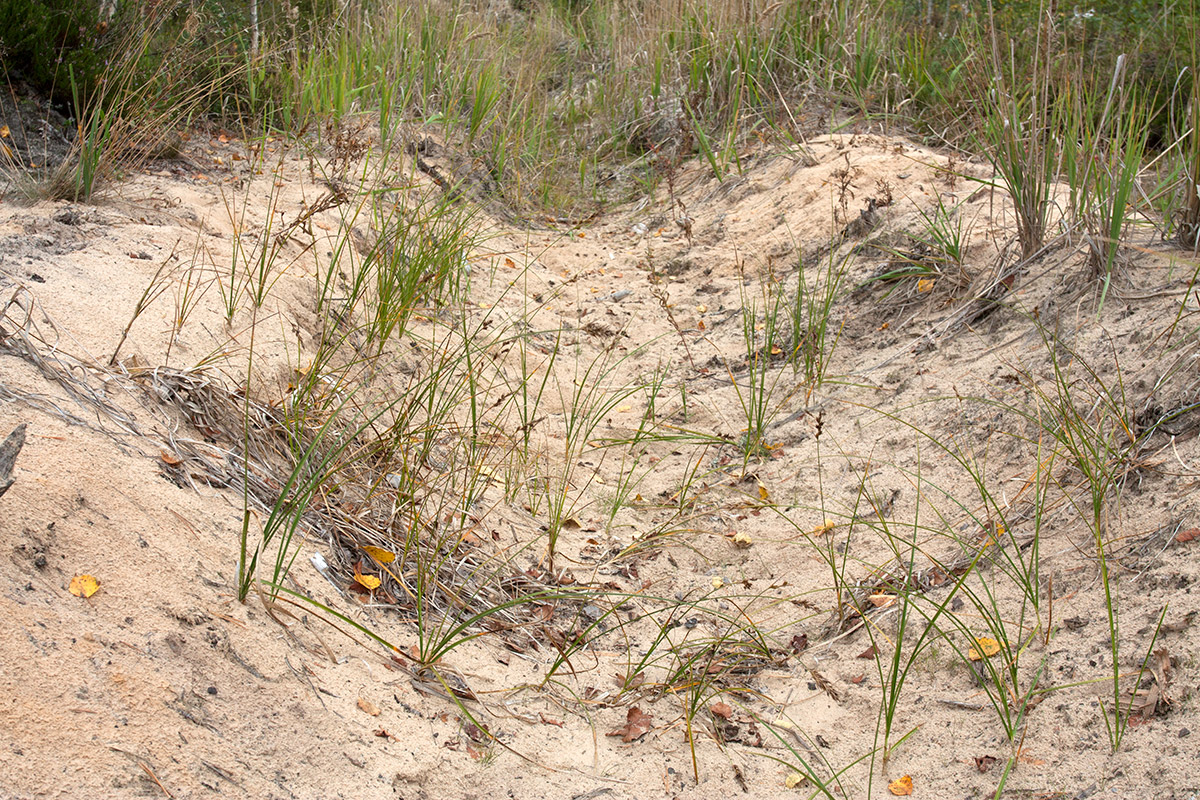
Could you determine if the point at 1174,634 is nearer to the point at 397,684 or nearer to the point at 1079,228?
the point at 397,684

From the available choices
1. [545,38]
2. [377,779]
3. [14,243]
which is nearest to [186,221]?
[14,243]

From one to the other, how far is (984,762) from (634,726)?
2.25ft

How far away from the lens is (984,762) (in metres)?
1.66

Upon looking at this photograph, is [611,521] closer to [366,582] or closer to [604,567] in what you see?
[604,567]

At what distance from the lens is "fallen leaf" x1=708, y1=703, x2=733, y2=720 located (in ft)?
6.30

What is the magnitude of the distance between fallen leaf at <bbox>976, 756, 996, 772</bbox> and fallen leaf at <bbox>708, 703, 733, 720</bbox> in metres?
0.51

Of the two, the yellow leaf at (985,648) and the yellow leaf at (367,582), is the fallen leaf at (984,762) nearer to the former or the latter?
the yellow leaf at (985,648)

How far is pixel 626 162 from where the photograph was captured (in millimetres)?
6004

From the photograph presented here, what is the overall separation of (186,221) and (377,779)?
270cm

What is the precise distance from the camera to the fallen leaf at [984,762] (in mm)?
1654

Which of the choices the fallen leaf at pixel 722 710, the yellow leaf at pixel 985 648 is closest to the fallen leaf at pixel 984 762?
the yellow leaf at pixel 985 648

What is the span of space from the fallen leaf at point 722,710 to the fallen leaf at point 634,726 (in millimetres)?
145

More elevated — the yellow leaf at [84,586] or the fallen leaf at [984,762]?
the yellow leaf at [84,586]

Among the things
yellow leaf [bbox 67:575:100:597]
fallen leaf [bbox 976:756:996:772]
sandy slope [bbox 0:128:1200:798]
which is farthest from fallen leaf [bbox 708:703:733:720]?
yellow leaf [bbox 67:575:100:597]
